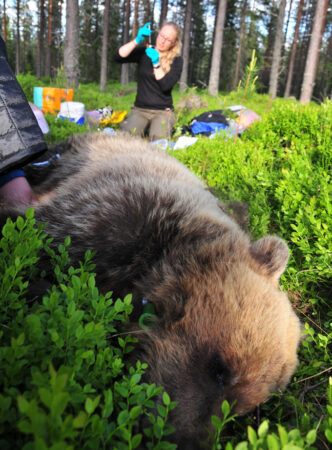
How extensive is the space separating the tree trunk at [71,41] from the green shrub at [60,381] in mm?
13059

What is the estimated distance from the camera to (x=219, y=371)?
5.79 ft

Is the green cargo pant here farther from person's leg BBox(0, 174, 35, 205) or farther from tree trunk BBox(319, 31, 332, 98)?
tree trunk BBox(319, 31, 332, 98)

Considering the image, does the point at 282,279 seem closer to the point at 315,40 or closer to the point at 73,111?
the point at 73,111

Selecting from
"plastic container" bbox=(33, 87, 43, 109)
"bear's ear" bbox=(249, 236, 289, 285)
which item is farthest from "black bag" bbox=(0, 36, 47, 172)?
"plastic container" bbox=(33, 87, 43, 109)

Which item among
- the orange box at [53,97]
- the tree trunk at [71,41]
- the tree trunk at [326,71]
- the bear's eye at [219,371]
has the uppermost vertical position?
the tree trunk at [326,71]

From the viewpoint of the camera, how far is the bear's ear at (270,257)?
2.27 meters

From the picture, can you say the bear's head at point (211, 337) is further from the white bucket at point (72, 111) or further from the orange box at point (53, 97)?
the orange box at point (53, 97)

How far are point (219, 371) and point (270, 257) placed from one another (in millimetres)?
879

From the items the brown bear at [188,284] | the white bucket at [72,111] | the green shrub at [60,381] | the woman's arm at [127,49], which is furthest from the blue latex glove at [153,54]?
the green shrub at [60,381]

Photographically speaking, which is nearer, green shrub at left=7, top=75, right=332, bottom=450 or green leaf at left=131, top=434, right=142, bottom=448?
green leaf at left=131, top=434, right=142, bottom=448

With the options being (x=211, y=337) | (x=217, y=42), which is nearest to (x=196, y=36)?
(x=217, y=42)

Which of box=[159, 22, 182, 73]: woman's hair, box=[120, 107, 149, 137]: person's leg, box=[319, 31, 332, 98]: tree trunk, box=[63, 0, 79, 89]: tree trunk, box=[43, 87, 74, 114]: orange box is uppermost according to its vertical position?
box=[319, 31, 332, 98]: tree trunk

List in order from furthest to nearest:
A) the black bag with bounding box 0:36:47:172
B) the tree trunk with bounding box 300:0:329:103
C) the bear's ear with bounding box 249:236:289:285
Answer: the tree trunk with bounding box 300:0:329:103
the black bag with bounding box 0:36:47:172
the bear's ear with bounding box 249:236:289:285

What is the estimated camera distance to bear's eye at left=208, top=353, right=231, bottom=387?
1.76 meters
